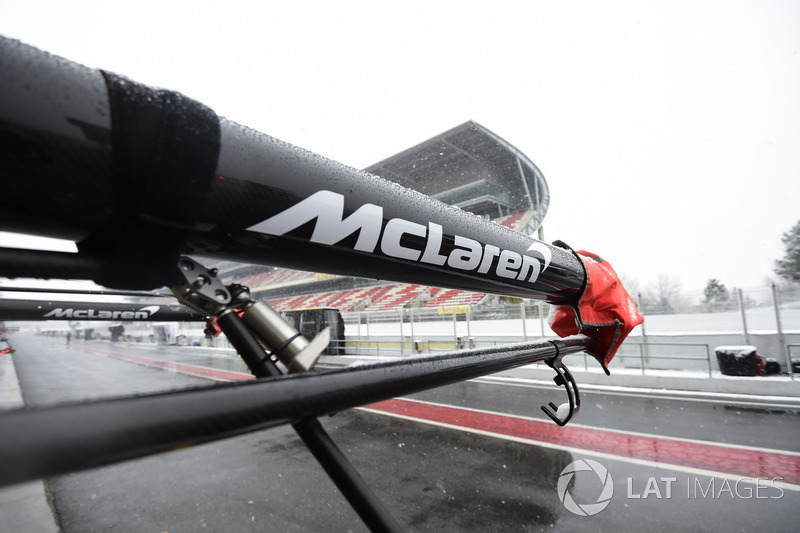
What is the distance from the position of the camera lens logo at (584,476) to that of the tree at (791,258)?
86.7 ft

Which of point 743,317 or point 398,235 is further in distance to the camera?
point 743,317

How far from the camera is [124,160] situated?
48 centimetres

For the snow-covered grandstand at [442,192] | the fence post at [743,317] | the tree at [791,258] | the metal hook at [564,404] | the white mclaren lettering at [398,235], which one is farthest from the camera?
the tree at [791,258]

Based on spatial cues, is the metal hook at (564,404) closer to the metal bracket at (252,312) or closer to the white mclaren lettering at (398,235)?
the white mclaren lettering at (398,235)

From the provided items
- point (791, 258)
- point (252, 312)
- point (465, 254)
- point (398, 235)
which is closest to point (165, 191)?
point (252, 312)

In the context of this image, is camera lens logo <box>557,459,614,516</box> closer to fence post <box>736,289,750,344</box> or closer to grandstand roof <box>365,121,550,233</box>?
fence post <box>736,289,750,344</box>

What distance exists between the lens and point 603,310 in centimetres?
158

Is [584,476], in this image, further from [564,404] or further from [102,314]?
[102,314]

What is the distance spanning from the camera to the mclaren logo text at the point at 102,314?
2118 mm

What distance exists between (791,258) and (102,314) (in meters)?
31.8

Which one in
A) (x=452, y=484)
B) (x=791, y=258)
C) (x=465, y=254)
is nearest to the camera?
(x=465, y=254)

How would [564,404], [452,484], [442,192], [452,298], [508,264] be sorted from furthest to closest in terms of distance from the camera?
[442,192]
[452,298]
[452,484]
[564,404]
[508,264]

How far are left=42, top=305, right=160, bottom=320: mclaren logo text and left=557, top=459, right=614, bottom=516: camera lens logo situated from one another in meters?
3.37

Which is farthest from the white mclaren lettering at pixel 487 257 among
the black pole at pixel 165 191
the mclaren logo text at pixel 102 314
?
the mclaren logo text at pixel 102 314
